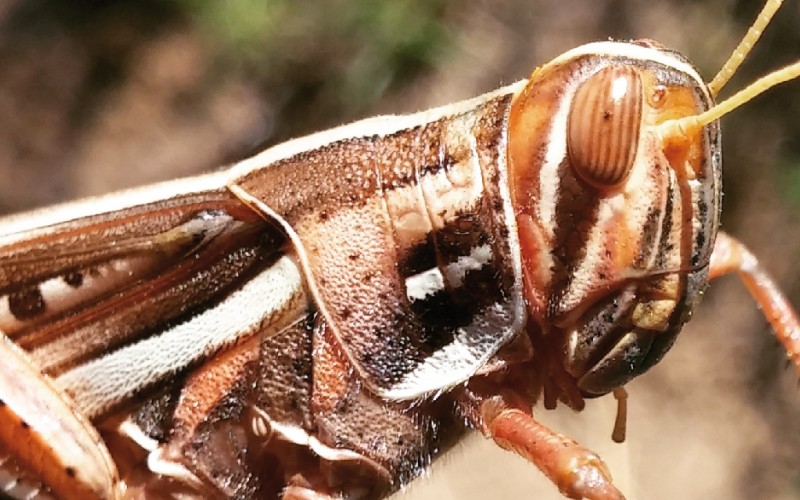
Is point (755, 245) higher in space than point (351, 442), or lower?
lower

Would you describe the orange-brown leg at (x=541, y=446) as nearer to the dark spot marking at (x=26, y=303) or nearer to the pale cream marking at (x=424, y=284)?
the pale cream marking at (x=424, y=284)

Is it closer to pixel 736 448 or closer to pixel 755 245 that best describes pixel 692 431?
pixel 736 448

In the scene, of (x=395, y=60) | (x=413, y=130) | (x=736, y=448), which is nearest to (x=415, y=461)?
(x=413, y=130)

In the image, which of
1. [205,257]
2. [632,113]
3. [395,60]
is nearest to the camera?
[632,113]

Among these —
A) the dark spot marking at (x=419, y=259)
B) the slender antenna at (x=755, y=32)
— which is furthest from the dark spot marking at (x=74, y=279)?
the slender antenna at (x=755, y=32)

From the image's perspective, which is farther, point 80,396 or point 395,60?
point 395,60

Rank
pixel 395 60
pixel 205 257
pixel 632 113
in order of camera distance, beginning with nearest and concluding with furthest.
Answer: pixel 632 113
pixel 205 257
pixel 395 60
